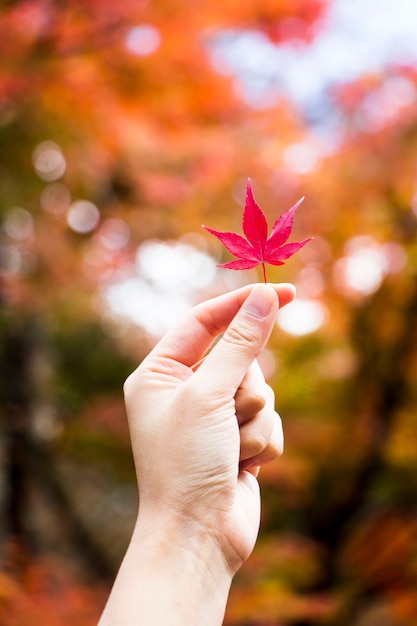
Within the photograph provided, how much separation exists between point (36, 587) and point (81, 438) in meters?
1.91

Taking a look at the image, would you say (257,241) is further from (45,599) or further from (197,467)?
(45,599)

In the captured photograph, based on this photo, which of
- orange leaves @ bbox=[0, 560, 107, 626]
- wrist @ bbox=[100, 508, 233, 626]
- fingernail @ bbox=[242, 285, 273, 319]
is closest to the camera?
wrist @ bbox=[100, 508, 233, 626]

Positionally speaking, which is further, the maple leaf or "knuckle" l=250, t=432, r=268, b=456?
"knuckle" l=250, t=432, r=268, b=456

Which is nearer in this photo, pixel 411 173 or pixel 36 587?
pixel 36 587

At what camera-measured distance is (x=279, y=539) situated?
17.3 ft

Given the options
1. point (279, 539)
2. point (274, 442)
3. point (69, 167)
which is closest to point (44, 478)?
point (279, 539)

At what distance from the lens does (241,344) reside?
106 centimetres

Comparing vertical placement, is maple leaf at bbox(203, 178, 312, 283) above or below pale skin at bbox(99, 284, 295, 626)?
above

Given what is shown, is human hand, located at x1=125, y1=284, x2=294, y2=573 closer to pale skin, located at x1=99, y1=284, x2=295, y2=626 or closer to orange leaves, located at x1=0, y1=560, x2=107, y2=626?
pale skin, located at x1=99, y1=284, x2=295, y2=626

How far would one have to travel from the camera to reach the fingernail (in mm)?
1069

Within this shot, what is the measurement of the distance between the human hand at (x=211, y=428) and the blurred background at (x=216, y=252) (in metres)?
2.18

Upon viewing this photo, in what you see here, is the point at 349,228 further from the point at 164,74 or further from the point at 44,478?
the point at 44,478

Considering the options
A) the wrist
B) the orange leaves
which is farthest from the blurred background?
the wrist

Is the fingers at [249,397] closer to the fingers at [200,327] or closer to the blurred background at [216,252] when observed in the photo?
the fingers at [200,327]
